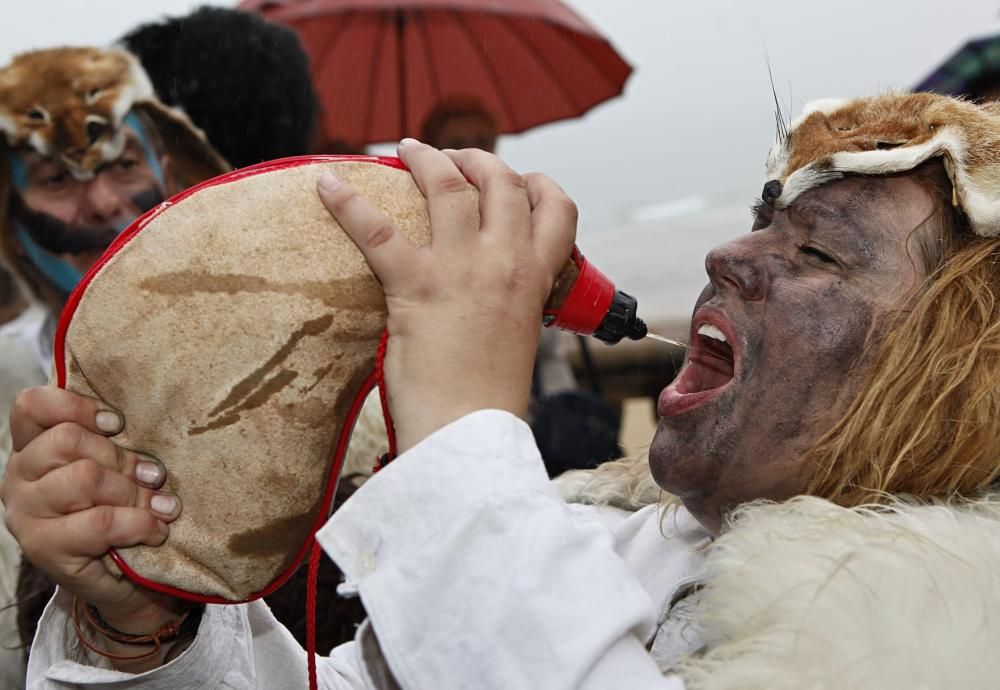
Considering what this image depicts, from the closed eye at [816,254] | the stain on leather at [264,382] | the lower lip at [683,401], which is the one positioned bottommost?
the lower lip at [683,401]

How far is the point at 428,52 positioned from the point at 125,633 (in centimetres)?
228

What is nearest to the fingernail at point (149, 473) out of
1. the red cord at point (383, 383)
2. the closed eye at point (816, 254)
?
the red cord at point (383, 383)

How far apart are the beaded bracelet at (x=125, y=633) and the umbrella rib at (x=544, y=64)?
87.4 inches

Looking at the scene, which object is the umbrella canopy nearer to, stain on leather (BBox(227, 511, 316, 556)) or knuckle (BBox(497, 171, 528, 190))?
knuckle (BBox(497, 171, 528, 190))

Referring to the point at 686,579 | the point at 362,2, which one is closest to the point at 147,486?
the point at 686,579

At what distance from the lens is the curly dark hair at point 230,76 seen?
2.33 meters

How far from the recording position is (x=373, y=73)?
3033 millimetres

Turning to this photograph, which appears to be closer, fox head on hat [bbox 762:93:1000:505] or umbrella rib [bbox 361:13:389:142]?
fox head on hat [bbox 762:93:1000:505]

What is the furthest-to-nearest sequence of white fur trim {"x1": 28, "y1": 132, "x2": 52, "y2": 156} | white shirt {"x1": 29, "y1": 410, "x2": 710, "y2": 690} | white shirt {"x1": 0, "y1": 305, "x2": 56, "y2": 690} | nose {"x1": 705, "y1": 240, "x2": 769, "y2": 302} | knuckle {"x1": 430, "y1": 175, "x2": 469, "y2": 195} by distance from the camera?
1. white fur trim {"x1": 28, "y1": 132, "x2": 52, "y2": 156}
2. white shirt {"x1": 0, "y1": 305, "x2": 56, "y2": 690}
3. nose {"x1": 705, "y1": 240, "x2": 769, "y2": 302}
4. knuckle {"x1": 430, "y1": 175, "x2": 469, "y2": 195}
5. white shirt {"x1": 29, "y1": 410, "x2": 710, "y2": 690}

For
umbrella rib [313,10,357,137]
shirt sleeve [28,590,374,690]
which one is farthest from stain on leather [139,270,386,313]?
umbrella rib [313,10,357,137]

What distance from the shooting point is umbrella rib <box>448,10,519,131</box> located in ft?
9.52

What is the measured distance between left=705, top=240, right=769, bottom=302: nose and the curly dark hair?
1.49 meters

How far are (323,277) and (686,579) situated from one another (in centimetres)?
54

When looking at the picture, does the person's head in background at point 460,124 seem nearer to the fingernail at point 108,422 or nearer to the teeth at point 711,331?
the teeth at point 711,331
